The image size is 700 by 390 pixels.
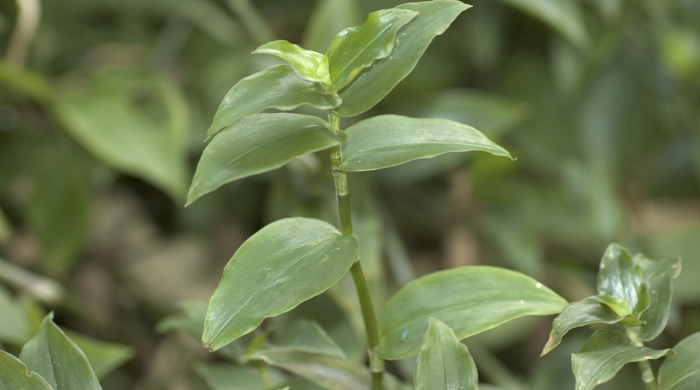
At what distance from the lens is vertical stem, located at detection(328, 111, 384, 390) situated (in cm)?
39

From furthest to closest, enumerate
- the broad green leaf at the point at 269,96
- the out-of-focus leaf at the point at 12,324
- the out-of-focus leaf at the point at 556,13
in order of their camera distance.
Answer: the out-of-focus leaf at the point at 556,13
the out-of-focus leaf at the point at 12,324
the broad green leaf at the point at 269,96

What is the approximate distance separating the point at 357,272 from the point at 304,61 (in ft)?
0.39

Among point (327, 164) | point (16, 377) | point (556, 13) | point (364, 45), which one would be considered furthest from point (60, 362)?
point (556, 13)

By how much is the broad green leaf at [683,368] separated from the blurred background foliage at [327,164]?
0.46 m

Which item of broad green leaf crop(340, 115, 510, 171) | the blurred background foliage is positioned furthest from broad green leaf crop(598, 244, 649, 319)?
the blurred background foliage

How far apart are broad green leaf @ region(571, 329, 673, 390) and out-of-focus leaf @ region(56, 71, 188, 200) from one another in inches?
22.8

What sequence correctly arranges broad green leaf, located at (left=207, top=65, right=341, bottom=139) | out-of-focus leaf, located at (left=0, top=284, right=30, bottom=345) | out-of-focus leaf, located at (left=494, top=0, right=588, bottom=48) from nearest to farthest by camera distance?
broad green leaf, located at (left=207, top=65, right=341, bottom=139)
out-of-focus leaf, located at (left=0, top=284, right=30, bottom=345)
out-of-focus leaf, located at (left=494, top=0, right=588, bottom=48)

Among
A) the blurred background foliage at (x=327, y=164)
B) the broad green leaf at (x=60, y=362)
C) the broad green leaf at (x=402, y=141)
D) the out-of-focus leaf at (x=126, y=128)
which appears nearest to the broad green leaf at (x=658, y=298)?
the broad green leaf at (x=402, y=141)

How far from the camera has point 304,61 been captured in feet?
1.22

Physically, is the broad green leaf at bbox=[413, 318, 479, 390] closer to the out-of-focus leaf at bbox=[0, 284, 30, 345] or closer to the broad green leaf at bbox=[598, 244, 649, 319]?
the broad green leaf at bbox=[598, 244, 649, 319]

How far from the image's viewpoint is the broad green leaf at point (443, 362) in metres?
0.39

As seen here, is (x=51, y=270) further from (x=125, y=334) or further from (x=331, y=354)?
(x=331, y=354)

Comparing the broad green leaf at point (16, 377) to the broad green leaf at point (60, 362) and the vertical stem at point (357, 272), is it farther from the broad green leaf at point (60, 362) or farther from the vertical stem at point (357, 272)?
the vertical stem at point (357, 272)

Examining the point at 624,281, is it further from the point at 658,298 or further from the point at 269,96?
the point at 269,96
